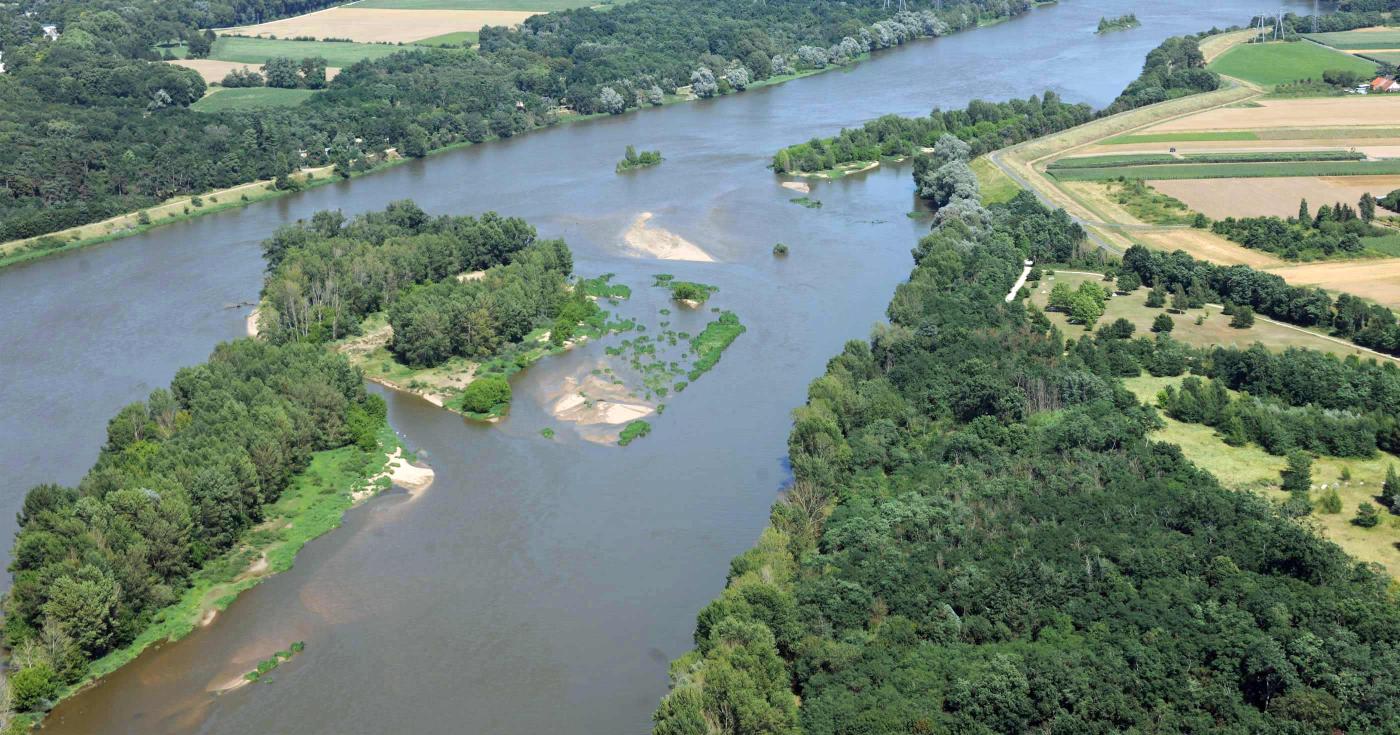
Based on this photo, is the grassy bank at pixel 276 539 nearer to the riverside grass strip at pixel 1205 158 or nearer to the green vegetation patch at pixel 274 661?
the green vegetation patch at pixel 274 661

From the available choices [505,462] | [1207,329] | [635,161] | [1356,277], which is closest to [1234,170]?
[1356,277]

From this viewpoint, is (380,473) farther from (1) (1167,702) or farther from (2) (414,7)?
(2) (414,7)

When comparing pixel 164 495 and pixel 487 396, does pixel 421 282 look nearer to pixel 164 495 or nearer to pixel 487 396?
pixel 487 396

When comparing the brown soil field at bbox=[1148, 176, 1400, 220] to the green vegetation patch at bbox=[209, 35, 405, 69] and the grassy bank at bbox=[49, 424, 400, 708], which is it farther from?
the green vegetation patch at bbox=[209, 35, 405, 69]

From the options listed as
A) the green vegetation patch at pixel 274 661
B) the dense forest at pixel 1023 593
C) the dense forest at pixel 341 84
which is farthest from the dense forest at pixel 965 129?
the green vegetation patch at pixel 274 661

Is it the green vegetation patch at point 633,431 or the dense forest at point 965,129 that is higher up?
the dense forest at point 965,129
